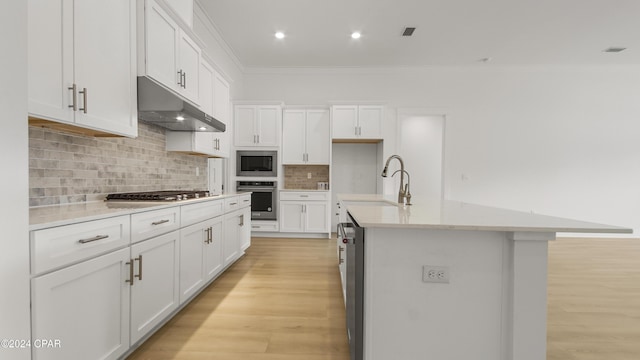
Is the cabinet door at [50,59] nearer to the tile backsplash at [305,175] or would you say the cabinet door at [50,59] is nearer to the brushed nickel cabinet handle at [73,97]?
the brushed nickel cabinet handle at [73,97]

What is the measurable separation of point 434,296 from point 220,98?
3.38m

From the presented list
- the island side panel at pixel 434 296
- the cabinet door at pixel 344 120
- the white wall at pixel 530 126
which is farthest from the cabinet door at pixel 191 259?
the white wall at pixel 530 126

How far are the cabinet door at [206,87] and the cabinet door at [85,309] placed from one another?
2.06m

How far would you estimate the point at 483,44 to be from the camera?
459 centimetres

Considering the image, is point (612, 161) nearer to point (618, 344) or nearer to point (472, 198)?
point (472, 198)

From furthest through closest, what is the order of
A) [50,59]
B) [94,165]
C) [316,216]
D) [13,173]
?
[316,216] → [94,165] → [50,59] → [13,173]

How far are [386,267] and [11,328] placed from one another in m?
1.44

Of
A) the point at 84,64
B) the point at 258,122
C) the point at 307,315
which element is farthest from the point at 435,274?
the point at 258,122

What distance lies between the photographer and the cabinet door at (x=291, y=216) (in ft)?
16.7

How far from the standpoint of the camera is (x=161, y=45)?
90.0 inches

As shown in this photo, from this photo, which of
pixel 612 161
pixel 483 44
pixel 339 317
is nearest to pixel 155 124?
pixel 339 317

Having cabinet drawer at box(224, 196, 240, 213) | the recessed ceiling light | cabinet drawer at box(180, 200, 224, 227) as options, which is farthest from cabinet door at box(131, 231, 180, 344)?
the recessed ceiling light

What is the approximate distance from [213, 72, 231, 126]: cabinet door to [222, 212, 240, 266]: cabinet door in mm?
1276

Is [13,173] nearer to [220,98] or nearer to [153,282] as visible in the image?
[153,282]
